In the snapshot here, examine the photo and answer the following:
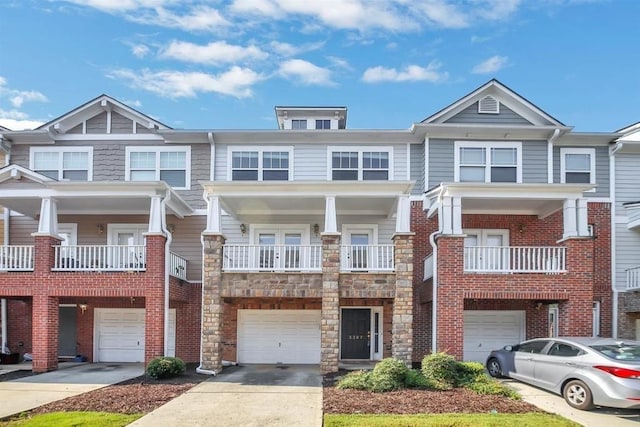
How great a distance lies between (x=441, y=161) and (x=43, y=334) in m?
13.3

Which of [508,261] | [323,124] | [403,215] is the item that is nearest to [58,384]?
[403,215]

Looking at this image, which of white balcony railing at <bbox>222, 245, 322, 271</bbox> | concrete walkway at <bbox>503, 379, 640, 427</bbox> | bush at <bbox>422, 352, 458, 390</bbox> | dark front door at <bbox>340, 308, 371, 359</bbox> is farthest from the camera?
dark front door at <bbox>340, 308, 371, 359</bbox>

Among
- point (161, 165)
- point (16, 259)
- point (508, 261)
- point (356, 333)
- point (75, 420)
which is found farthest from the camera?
point (161, 165)

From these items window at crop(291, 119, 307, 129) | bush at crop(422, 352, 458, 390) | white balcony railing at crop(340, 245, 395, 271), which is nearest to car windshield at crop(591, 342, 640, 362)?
bush at crop(422, 352, 458, 390)

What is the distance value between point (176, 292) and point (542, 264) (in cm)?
1108

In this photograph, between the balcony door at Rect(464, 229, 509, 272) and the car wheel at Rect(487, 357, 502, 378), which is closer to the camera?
the car wheel at Rect(487, 357, 502, 378)

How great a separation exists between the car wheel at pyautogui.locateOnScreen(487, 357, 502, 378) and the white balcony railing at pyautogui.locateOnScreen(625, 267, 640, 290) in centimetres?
640

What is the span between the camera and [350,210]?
17.1 meters

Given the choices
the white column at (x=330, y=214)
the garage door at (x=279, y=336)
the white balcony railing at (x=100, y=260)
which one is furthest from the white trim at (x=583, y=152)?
the white balcony railing at (x=100, y=260)

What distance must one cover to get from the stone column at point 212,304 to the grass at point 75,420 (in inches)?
193

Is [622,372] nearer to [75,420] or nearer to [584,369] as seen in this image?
[584,369]

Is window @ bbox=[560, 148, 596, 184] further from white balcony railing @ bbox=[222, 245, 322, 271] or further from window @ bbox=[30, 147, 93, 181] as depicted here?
window @ bbox=[30, 147, 93, 181]

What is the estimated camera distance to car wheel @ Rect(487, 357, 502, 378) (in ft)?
44.2

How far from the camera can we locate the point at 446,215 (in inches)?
573
